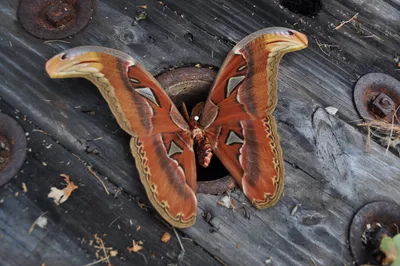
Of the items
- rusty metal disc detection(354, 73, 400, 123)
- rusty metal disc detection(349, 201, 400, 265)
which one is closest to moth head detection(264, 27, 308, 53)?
rusty metal disc detection(354, 73, 400, 123)

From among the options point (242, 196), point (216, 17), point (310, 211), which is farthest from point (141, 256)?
point (216, 17)

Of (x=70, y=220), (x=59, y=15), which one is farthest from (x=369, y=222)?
(x=59, y=15)

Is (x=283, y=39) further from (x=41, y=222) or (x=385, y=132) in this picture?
(x=41, y=222)

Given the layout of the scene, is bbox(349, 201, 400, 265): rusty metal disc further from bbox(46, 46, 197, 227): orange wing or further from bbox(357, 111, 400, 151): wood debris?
bbox(46, 46, 197, 227): orange wing

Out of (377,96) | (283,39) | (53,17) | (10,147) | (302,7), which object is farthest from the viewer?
(302,7)

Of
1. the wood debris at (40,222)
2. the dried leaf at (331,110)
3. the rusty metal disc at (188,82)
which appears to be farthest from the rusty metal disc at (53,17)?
the dried leaf at (331,110)

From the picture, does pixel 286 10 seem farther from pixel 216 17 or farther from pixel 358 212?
pixel 358 212
